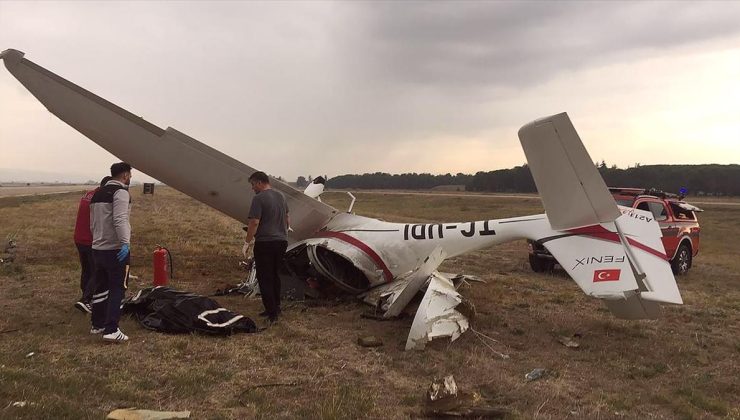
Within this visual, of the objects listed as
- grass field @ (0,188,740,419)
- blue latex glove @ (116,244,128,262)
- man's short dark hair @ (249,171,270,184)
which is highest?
man's short dark hair @ (249,171,270,184)

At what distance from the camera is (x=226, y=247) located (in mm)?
13812

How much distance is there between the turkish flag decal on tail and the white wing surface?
15.9ft

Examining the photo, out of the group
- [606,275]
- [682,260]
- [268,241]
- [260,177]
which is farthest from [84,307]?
[682,260]

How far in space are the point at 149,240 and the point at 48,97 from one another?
287 inches

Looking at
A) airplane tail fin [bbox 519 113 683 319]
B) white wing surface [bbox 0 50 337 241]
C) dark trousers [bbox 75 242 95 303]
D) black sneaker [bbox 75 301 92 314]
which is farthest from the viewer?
white wing surface [bbox 0 50 337 241]

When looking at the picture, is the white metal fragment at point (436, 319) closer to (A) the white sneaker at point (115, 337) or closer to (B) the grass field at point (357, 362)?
(B) the grass field at point (357, 362)

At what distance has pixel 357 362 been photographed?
5273 mm

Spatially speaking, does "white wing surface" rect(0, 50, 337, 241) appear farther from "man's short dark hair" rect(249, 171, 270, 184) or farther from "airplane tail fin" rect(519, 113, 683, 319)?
"airplane tail fin" rect(519, 113, 683, 319)

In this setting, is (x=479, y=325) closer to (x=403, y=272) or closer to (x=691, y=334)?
(x=403, y=272)

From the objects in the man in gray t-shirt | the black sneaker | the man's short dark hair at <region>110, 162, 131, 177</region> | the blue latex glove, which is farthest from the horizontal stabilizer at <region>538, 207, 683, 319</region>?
the black sneaker

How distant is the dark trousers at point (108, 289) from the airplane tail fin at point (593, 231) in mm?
4809

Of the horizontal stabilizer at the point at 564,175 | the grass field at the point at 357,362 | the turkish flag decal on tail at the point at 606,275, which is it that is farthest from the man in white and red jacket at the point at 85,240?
the turkish flag decal on tail at the point at 606,275

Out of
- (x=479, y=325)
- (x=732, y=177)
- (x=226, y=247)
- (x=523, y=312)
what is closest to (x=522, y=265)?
(x=523, y=312)

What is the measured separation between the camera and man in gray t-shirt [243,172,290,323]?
670 centimetres
